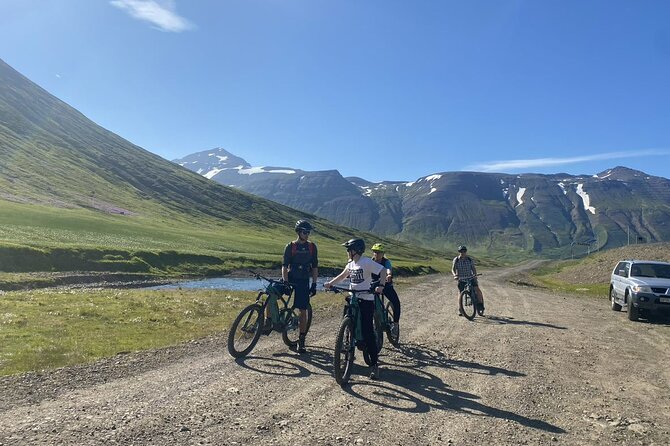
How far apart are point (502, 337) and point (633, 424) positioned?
8538 millimetres

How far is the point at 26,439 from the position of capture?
6730mm

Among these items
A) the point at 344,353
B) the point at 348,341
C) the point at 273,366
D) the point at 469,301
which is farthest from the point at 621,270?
the point at 273,366

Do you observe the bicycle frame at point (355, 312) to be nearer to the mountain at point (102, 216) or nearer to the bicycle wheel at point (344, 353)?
the bicycle wheel at point (344, 353)

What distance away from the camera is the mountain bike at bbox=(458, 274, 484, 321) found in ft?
69.8

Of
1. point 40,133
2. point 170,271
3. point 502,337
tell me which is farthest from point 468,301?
point 40,133

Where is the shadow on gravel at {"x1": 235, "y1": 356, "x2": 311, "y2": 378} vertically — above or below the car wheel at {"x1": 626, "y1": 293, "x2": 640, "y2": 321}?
below

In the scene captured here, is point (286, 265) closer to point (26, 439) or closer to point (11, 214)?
point (26, 439)


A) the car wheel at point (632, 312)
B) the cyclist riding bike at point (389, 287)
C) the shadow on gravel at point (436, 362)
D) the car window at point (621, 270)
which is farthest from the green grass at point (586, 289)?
the shadow on gravel at point (436, 362)

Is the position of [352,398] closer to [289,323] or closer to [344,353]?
[344,353]

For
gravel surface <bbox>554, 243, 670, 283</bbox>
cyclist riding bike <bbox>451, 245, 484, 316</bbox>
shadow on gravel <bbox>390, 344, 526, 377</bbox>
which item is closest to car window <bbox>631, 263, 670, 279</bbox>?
cyclist riding bike <bbox>451, 245, 484, 316</bbox>

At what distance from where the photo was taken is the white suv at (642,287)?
68.6 ft

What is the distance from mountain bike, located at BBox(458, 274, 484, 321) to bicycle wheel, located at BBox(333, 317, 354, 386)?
481 inches

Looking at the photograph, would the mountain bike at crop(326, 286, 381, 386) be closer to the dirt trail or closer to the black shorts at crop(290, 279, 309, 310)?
the dirt trail

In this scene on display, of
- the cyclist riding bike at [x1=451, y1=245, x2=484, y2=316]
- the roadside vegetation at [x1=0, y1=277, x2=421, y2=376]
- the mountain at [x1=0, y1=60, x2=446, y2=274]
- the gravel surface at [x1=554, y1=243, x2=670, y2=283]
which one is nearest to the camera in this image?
the roadside vegetation at [x1=0, y1=277, x2=421, y2=376]
